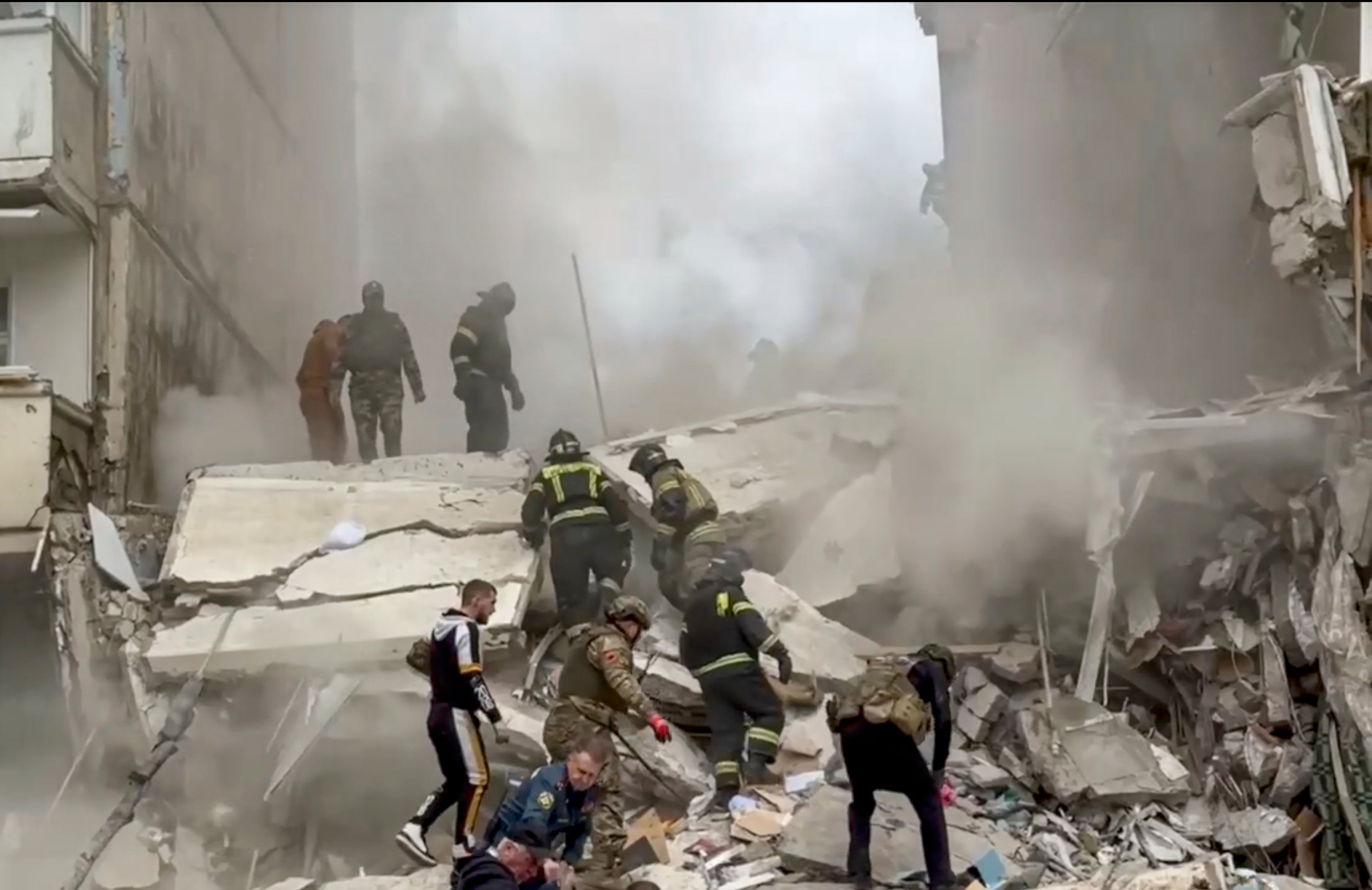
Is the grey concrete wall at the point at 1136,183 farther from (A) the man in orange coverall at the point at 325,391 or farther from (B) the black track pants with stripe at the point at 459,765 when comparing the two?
(B) the black track pants with stripe at the point at 459,765

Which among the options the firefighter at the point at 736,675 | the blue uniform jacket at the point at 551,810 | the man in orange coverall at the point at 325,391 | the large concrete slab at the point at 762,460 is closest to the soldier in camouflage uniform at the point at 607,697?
the blue uniform jacket at the point at 551,810

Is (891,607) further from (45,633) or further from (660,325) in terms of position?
(660,325)

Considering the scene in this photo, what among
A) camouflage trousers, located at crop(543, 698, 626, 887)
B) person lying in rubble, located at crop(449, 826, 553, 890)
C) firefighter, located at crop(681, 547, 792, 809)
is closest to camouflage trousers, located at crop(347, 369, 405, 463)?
firefighter, located at crop(681, 547, 792, 809)

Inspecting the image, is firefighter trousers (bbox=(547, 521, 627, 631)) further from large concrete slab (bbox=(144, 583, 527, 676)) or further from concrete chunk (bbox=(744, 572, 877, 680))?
concrete chunk (bbox=(744, 572, 877, 680))

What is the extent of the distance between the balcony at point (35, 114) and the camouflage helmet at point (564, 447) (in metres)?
3.89

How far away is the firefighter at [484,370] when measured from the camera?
8.57 meters

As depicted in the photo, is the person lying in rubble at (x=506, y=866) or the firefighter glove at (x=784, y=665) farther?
the firefighter glove at (x=784, y=665)

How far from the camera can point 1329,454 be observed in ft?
21.9

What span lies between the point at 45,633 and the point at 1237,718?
7197mm

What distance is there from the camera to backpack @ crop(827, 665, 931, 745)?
4.88 metres

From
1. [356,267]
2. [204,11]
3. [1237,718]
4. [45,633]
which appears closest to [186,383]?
[45,633]

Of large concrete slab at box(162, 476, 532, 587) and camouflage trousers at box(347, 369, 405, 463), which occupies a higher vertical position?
camouflage trousers at box(347, 369, 405, 463)

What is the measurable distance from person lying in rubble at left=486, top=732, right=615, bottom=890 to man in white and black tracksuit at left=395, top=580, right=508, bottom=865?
2.63 feet

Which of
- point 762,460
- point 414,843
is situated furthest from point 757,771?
point 762,460
